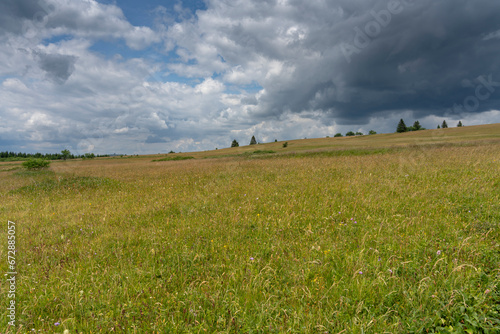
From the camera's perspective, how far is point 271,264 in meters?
3.73

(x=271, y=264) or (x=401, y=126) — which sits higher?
(x=401, y=126)

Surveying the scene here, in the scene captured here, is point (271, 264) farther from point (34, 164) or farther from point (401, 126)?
point (401, 126)

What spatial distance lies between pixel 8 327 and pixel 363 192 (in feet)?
27.1

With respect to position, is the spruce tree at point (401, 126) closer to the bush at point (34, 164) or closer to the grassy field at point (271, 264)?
the grassy field at point (271, 264)

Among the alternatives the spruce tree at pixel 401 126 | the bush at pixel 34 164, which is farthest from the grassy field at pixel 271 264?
the spruce tree at pixel 401 126

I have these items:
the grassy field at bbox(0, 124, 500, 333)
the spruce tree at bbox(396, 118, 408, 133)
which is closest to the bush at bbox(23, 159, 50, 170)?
the grassy field at bbox(0, 124, 500, 333)

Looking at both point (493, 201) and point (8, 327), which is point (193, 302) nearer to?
point (8, 327)

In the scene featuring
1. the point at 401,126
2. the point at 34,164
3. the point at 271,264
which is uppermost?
the point at 401,126

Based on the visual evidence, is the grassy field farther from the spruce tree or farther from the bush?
the spruce tree

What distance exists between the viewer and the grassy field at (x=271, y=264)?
8.70ft

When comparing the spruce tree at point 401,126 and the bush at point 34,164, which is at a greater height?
the spruce tree at point 401,126

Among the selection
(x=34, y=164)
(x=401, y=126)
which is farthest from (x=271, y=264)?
(x=401, y=126)

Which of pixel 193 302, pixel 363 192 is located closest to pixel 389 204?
pixel 363 192

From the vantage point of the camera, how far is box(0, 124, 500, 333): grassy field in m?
2.65
